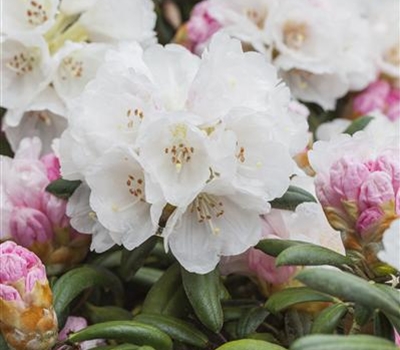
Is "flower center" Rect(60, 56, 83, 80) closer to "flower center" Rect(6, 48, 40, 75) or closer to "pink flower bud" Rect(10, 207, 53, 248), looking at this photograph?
"flower center" Rect(6, 48, 40, 75)

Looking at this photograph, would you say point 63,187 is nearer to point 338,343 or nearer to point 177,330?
point 177,330

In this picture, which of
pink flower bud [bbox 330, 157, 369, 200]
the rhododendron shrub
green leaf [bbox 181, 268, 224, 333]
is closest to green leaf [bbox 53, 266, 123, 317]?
the rhododendron shrub

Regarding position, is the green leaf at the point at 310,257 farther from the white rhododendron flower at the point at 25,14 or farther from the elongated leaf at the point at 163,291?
the white rhododendron flower at the point at 25,14

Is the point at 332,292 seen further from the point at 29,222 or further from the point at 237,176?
the point at 29,222

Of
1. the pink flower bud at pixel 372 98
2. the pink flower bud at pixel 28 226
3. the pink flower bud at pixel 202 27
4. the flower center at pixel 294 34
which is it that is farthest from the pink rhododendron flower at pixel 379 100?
the pink flower bud at pixel 28 226

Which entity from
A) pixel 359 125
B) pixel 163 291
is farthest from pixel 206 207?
pixel 359 125

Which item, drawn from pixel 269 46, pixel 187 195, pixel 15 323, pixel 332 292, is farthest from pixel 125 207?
pixel 269 46

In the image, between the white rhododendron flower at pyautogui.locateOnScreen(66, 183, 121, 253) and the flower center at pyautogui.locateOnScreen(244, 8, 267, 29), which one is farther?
the flower center at pyautogui.locateOnScreen(244, 8, 267, 29)
